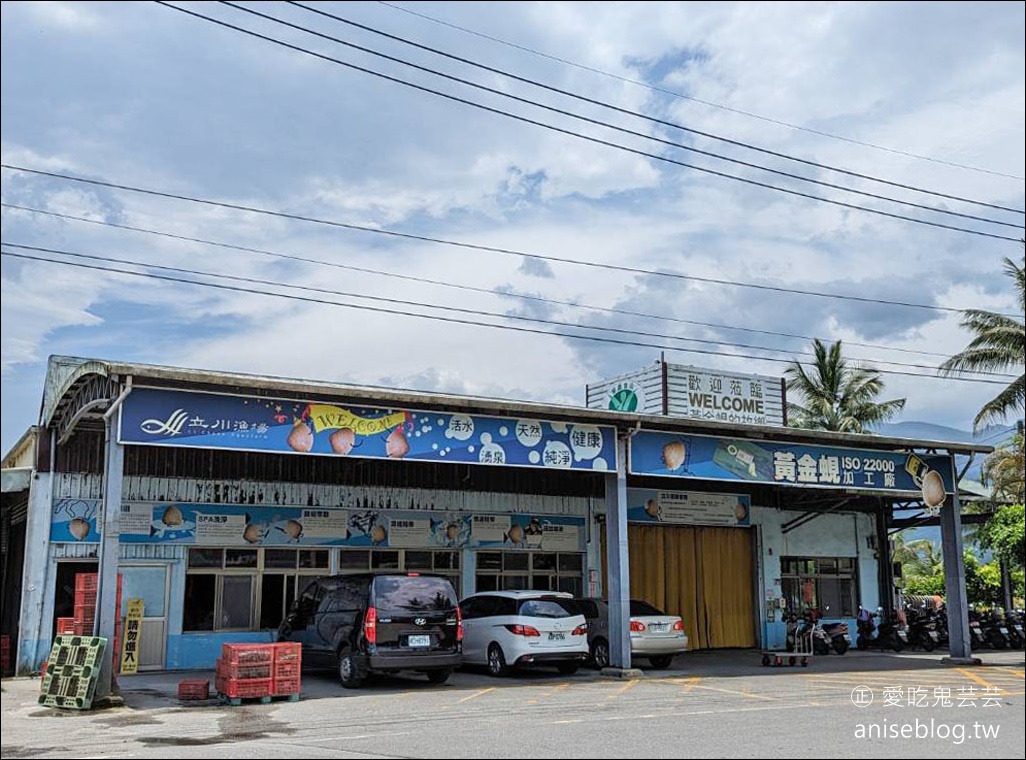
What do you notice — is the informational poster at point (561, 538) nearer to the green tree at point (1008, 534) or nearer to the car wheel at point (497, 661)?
the car wheel at point (497, 661)

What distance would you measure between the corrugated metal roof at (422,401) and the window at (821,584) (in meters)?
6.26

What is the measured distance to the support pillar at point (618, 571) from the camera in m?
18.0

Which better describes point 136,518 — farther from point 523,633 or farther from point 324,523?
point 523,633

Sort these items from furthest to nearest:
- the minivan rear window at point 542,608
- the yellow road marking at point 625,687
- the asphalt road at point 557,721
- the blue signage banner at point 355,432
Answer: the minivan rear window at point 542,608
the yellow road marking at point 625,687
the blue signage banner at point 355,432
the asphalt road at point 557,721

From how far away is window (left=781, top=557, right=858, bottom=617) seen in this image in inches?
1062

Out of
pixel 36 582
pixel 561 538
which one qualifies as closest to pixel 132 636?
pixel 36 582

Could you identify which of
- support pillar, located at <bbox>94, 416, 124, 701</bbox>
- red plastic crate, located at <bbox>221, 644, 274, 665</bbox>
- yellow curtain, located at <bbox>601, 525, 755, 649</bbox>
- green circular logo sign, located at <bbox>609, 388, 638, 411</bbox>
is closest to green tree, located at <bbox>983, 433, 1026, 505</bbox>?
yellow curtain, located at <bbox>601, 525, 755, 649</bbox>

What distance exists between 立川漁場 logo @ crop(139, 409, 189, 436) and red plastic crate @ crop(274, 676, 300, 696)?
148 inches

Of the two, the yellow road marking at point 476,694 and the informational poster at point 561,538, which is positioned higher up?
the informational poster at point 561,538

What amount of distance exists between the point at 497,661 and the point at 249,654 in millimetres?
5333

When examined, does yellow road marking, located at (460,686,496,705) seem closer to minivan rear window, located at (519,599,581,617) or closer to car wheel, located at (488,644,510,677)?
car wheel, located at (488,644,510,677)

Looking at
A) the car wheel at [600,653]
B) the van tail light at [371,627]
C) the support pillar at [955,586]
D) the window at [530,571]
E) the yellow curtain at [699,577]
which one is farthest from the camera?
the yellow curtain at [699,577]

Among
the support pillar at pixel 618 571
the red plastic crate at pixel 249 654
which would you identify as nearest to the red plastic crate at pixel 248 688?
the red plastic crate at pixel 249 654

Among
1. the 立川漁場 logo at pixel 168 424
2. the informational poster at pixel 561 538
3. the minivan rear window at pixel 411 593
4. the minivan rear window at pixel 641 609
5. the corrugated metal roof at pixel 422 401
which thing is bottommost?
the minivan rear window at pixel 641 609
